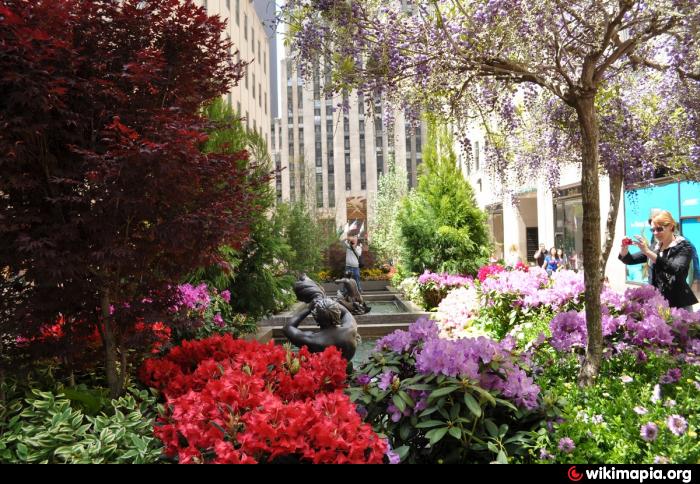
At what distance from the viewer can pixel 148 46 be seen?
400cm

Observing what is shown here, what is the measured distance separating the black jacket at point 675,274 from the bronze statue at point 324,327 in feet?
10.4

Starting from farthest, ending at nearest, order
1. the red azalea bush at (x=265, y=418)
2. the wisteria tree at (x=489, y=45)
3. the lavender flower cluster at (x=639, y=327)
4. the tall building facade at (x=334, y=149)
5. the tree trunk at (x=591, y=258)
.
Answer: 1. the tall building facade at (x=334, y=149)
2. the lavender flower cluster at (x=639, y=327)
3. the wisteria tree at (x=489, y=45)
4. the tree trunk at (x=591, y=258)
5. the red azalea bush at (x=265, y=418)

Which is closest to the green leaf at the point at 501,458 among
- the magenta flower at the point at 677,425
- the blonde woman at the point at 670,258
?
the magenta flower at the point at 677,425

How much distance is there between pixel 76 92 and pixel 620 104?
27.5ft

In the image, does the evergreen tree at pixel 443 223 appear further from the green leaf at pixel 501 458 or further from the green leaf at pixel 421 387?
the green leaf at pixel 501 458

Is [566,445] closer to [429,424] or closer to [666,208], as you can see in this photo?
[429,424]

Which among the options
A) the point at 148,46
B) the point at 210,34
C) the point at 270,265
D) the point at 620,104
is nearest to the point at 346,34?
the point at 210,34

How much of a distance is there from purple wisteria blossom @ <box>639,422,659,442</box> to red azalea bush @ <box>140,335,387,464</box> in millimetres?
1343

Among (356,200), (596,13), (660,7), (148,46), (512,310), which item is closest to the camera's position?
(148,46)

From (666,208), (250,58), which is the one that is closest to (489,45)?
(666,208)

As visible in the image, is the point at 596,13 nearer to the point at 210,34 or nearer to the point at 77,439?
the point at 210,34

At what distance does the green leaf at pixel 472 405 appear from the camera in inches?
110

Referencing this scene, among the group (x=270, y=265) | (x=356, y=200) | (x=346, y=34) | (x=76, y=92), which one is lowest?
(x=270, y=265)

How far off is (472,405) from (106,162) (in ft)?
8.60
